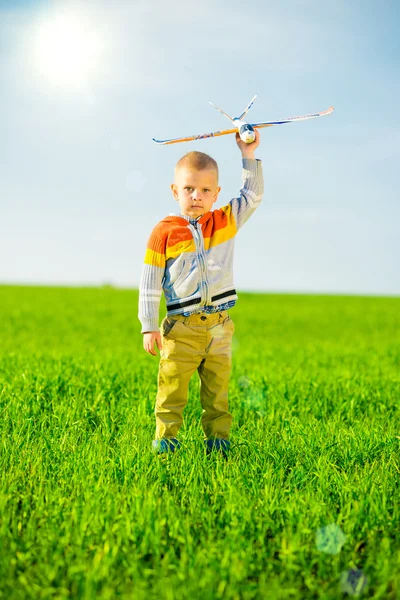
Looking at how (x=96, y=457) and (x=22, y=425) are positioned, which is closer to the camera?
(x=96, y=457)

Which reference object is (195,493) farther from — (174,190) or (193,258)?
(174,190)

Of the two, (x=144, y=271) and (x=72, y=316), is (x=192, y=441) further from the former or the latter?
(x=72, y=316)

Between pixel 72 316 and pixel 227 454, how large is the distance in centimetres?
1365

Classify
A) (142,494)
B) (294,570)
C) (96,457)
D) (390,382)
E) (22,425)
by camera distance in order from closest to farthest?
1. (294,570)
2. (142,494)
3. (96,457)
4. (22,425)
5. (390,382)

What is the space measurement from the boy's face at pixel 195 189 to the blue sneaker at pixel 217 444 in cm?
176

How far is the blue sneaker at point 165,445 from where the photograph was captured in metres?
4.18

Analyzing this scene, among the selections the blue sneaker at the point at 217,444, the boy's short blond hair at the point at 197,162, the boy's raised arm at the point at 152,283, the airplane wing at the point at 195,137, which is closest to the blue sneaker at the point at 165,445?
the blue sneaker at the point at 217,444

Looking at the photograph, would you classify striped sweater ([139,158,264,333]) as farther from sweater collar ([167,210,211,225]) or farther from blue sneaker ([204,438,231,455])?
blue sneaker ([204,438,231,455])

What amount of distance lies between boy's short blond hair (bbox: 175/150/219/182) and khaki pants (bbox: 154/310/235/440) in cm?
108

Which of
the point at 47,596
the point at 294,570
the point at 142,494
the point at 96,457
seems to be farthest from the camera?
the point at 96,457

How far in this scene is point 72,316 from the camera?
1717cm

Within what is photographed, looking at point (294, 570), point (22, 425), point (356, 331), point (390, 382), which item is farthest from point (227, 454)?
point (356, 331)

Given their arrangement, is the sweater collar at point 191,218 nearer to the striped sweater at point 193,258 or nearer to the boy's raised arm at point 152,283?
the striped sweater at point 193,258

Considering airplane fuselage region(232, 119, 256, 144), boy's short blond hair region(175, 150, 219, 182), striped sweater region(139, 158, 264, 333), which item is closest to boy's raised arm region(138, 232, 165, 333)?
striped sweater region(139, 158, 264, 333)
